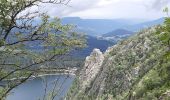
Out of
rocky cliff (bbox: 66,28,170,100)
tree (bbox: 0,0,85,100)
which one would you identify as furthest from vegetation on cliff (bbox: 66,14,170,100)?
tree (bbox: 0,0,85,100)

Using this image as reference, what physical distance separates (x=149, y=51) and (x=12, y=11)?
46.8 metres

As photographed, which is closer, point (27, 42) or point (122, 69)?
point (27, 42)

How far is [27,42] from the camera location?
1788 cm

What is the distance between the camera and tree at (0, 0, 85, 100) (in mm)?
16334

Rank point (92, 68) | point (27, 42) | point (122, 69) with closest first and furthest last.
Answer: point (27, 42) → point (122, 69) → point (92, 68)

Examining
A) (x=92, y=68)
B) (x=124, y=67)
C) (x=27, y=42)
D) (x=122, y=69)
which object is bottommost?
(x=92, y=68)

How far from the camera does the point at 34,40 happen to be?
17453 millimetres

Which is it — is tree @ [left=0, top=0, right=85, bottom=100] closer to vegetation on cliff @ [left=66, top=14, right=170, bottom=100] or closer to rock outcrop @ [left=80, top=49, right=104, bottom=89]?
vegetation on cliff @ [left=66, top=14, right=170, bottom=100]

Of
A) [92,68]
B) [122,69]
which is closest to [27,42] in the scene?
[122,69]

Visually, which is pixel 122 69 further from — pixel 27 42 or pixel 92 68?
pixel 27 42

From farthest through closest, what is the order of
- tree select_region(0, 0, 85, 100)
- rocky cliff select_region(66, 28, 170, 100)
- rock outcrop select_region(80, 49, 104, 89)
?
rock outcrop select_region(80, 49, 104, 89), rocky cliff select_region(66, 28, 170, 100), tree select_region(0, 0, 85, 100)

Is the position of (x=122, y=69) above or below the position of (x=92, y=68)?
above

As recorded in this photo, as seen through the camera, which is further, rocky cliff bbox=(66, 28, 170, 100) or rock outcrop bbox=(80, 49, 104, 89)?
rock outcrop bbox=(80, 49, 104, 89)

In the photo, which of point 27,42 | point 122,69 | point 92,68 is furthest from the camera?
point 92,68
